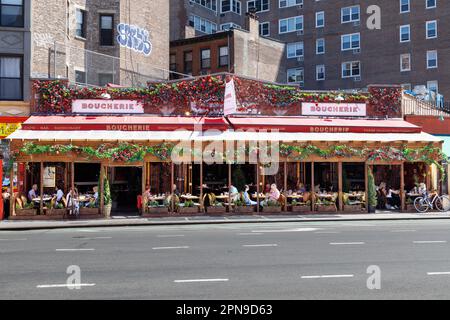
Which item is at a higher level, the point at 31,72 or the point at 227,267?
the point at 31,72

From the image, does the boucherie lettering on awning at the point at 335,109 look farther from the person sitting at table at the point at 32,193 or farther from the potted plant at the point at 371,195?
the person sitting at table at the point at 32,193

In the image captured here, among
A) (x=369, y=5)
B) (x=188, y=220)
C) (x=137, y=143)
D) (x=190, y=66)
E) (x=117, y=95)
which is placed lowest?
(x=188, y=220)

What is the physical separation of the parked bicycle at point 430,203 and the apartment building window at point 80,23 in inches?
820

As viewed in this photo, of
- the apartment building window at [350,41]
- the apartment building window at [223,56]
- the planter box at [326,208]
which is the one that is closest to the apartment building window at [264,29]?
the apartment building window at [350,41]

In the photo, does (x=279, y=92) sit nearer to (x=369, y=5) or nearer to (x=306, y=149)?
(x=306, y=149)

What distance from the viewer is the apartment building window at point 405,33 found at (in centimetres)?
5031

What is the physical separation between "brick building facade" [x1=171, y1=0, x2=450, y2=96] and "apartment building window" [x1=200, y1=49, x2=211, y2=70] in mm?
6031

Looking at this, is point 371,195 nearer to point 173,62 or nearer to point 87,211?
point 87,211

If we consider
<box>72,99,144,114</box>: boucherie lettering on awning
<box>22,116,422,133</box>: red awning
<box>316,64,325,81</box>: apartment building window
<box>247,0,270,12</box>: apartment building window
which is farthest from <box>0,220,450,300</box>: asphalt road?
<box>247,0,270,12</box>: apartment building window

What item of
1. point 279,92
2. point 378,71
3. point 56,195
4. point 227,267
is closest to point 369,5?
point 378,71

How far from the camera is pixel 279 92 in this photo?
25.3 meters

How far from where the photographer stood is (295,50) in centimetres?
5666

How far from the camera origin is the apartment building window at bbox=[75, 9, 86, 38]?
30.0 metres

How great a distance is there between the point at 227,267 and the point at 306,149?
45.3 feet
